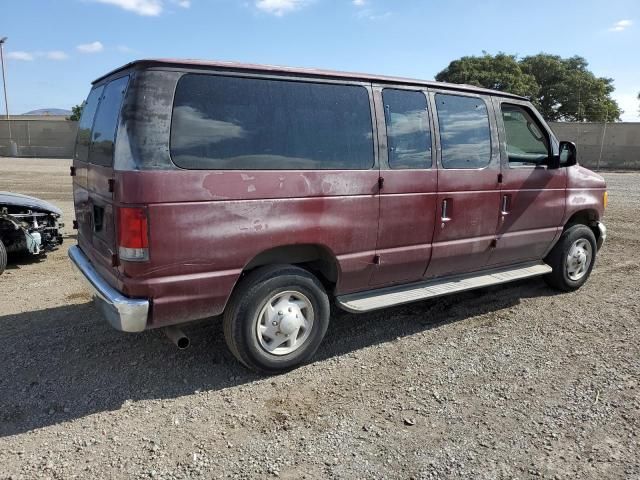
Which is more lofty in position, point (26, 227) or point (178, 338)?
point (26, 227)

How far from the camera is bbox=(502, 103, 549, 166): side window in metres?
4.98

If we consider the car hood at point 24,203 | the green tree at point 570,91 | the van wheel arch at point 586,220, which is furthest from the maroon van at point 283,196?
the green tree at point 570,91

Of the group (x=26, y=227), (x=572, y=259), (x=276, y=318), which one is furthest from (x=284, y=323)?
(x=26, y=227)

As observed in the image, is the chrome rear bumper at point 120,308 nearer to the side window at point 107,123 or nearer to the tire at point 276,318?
the tire at point 276,318

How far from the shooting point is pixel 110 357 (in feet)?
13.0

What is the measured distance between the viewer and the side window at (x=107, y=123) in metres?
3.28

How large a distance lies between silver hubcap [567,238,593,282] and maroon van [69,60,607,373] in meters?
0.99

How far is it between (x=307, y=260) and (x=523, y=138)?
283 centimetres

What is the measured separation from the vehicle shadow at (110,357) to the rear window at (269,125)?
1586 millimetres

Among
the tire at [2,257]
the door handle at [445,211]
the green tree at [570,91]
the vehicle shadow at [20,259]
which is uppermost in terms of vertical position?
the green tree at [570,91]

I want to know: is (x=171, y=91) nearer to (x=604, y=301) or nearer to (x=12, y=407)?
(x=12, y=407)

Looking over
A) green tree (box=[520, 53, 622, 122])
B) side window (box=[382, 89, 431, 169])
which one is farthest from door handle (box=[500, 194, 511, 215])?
green tree (box=[520, 53, 622, 122])

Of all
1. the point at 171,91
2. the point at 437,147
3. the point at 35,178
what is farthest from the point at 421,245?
the point at 35,178

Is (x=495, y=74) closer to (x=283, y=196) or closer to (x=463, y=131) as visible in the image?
(x=463, y=131)
